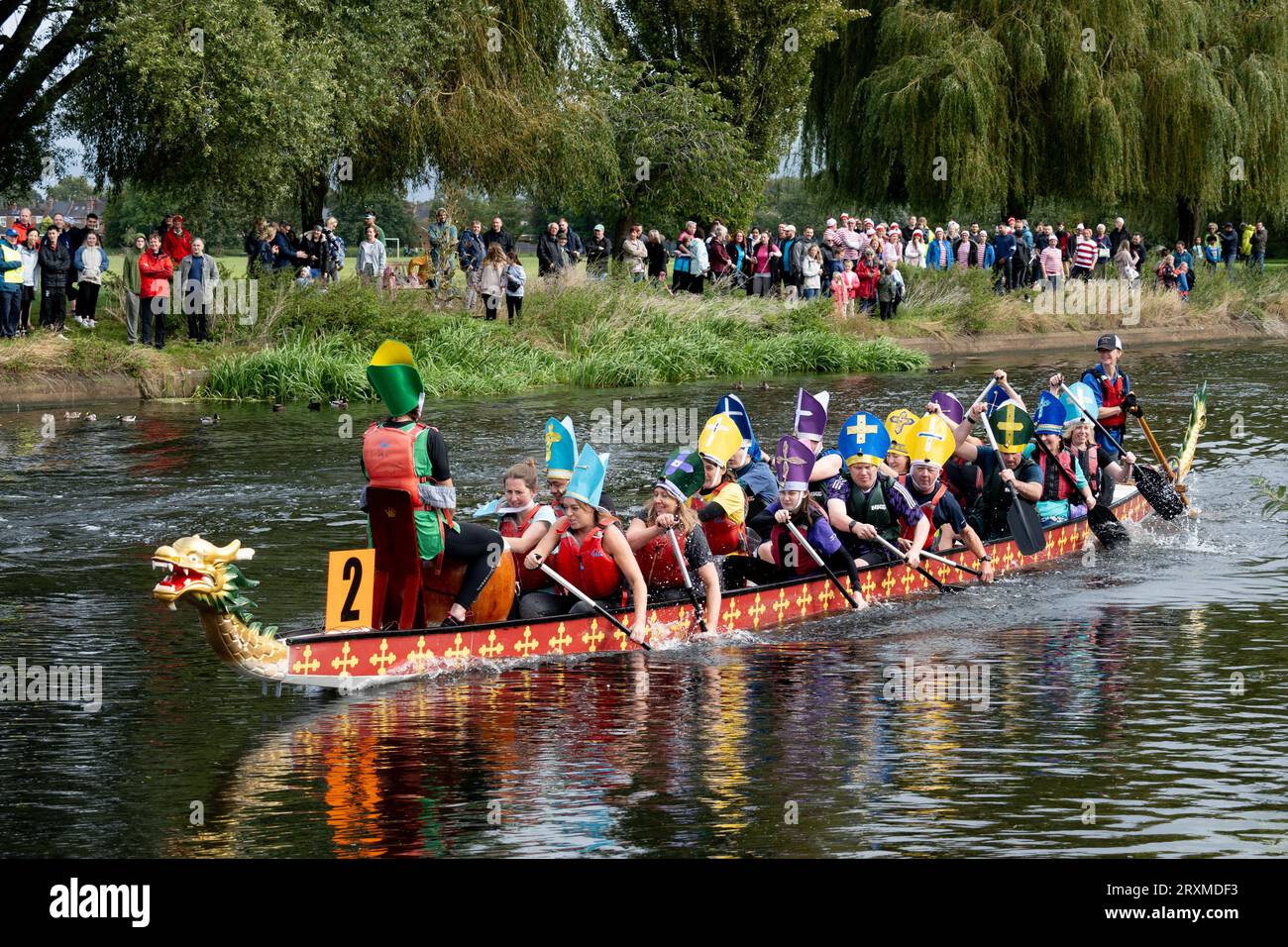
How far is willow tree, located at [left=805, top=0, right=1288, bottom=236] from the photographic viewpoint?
3838 centimetres

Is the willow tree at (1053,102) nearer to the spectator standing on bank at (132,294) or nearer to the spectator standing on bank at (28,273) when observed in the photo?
the spectator standing on bank at (132,294)

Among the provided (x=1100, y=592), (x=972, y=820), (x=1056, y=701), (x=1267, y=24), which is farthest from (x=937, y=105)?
(x=972, y=820)

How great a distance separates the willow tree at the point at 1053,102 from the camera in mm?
38375

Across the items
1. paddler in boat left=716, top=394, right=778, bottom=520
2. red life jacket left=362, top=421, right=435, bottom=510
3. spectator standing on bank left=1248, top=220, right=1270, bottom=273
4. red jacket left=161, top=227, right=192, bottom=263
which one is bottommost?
paddler in boat left=716, top=394, right=778, bottom=520

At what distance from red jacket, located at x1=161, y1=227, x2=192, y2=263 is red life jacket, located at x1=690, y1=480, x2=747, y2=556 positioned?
15560mm

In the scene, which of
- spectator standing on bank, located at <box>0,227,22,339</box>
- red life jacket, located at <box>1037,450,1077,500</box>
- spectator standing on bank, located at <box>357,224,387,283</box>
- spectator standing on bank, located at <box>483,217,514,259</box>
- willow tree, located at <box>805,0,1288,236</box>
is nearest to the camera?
red life jacket, located at <box>1037,450,1077,500</box>

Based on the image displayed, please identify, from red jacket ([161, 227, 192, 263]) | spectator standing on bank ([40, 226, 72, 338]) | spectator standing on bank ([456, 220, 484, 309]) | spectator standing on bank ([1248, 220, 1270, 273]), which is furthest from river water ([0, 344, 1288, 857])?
spectator standing on bank ([1248, 220, 1270, 273])

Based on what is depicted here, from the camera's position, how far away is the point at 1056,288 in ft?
126

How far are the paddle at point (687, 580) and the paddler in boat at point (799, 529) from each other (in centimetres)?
117

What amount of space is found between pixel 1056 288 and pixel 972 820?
31.0m

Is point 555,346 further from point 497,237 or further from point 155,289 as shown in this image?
point 155,289

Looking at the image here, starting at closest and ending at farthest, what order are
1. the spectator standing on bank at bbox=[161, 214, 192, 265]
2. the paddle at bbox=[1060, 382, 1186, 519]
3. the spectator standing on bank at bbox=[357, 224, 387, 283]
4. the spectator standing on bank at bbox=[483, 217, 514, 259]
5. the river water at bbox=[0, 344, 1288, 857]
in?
the river water at bbox=[0, 344, 1288, 857], the paddle at bbox=[1060, 382, 1186, 519], the spectator standing on bank at bbox=[161, 214, 192, 265], the spectator standing on bank at bbox=[483, 217, 514, 259], the spectator standing on bank at bbox=[357, 224, 387, 283]

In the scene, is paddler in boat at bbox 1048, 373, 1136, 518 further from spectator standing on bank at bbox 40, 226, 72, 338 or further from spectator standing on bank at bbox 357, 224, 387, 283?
spectator standing on bank at bbox 357, 224, 387, 283

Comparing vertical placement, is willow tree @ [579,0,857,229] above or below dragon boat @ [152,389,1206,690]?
above
